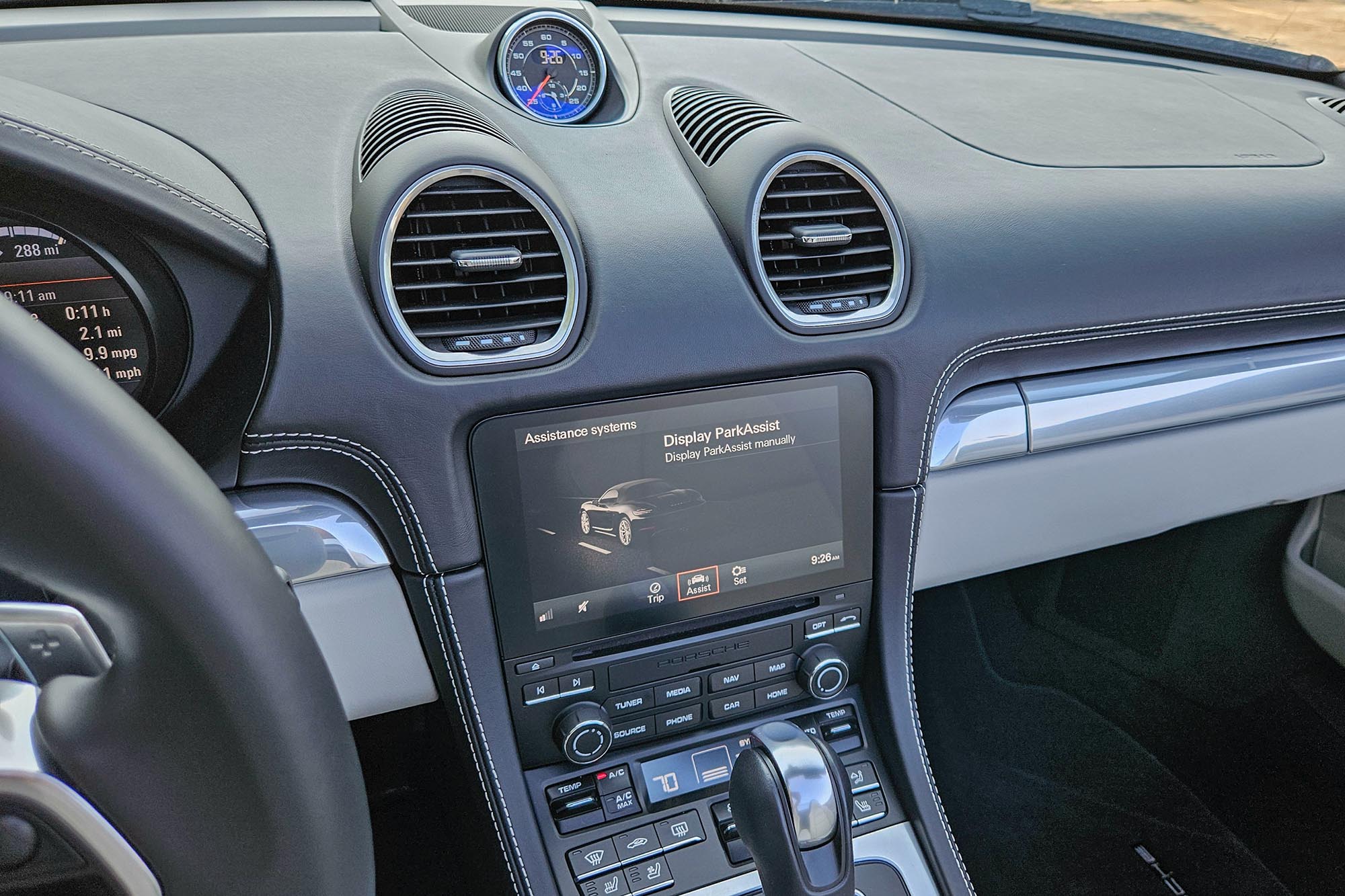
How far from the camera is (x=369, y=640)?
1.32 m

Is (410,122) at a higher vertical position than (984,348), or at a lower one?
higher

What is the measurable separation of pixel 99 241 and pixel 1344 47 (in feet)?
7.60

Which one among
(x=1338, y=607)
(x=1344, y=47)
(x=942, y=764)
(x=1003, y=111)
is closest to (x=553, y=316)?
(x=1003, y=111)

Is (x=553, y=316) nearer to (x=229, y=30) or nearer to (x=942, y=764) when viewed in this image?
(x=229, y=30)

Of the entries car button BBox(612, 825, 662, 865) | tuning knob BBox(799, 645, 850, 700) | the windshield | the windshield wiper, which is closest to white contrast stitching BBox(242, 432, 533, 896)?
car button BBox(612, 825, 662, 865)

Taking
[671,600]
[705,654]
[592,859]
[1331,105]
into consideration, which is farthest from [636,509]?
[1331,105]

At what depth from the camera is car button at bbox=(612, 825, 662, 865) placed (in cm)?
137

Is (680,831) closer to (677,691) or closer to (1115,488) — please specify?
(677,691)

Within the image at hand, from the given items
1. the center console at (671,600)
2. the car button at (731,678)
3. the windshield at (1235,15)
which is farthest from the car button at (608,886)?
the windshield at (1235,15)

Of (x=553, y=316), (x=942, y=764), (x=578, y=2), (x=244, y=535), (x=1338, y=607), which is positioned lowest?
(x=942, y=764)

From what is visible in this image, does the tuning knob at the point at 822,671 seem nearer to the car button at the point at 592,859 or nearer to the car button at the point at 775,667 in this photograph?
the car button at the point at 775,667

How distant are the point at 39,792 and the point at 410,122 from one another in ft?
2.77

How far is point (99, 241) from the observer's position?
107 centimetres

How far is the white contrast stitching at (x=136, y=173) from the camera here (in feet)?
3.17
